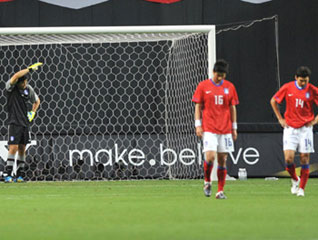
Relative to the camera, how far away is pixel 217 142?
28.7 feet

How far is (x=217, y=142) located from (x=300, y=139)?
119 centimetres

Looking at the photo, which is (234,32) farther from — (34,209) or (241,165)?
(34,209)

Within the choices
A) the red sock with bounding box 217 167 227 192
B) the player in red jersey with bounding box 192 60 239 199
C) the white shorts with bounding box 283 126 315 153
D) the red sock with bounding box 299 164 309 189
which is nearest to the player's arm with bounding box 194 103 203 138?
the player in red jersey with bounding box 192 60 239 199

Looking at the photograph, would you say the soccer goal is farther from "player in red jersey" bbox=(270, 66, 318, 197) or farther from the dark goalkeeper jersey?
"player in red jersey" bbox=(270, 66, 318, 197)

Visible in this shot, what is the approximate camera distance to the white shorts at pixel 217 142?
8664 millimetres

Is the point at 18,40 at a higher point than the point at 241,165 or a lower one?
higher

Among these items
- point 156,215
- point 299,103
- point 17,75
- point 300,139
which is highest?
point 17,75

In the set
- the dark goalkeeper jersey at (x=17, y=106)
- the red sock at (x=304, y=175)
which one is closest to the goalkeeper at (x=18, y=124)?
the dark goalkeeper jersey at (x=17, y=106)

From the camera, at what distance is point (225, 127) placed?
28.7ft

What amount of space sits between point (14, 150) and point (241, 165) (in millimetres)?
4333

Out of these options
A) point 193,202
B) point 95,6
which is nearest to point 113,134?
point 95,6

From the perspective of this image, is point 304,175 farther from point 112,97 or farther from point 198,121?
point 112,97

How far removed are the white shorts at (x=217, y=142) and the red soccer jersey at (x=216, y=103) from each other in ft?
0.17

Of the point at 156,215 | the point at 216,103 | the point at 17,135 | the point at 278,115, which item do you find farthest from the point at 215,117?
the point at 17,135
